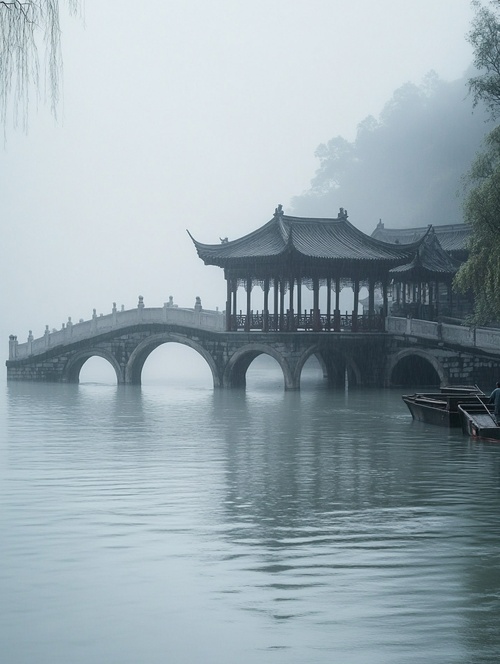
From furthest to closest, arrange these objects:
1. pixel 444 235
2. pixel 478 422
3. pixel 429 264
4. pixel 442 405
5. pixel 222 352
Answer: pixel 444 235
pixel 429 264
pixel 222 352
pixel 442 405
pixel 478 422

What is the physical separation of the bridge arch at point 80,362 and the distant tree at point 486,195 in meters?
19.4

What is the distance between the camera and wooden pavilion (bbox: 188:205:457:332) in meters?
40.4

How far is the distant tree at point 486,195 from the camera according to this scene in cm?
2811

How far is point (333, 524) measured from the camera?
40.0 ft

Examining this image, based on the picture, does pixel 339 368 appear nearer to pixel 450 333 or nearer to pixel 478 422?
pixel 450 333

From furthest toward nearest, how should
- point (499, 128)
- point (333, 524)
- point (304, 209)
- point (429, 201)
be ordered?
point (304, 209) → point (429, 201) → point (499, 128) → point (333, 524)

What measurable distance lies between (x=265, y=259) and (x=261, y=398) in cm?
526

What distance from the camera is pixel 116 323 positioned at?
44.6 meters

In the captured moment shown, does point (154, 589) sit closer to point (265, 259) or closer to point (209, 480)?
point (209, 480)

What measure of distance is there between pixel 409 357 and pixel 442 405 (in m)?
16.3

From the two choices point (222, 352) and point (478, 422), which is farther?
point (222, 352)

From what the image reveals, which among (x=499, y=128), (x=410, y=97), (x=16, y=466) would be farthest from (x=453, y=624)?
(x=410, y=97)

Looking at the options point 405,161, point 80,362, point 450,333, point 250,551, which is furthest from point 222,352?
point 405,161

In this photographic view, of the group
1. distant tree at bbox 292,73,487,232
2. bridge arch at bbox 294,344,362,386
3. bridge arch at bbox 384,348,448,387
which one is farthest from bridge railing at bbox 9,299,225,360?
distant tree at bbox 292,73,487,232
